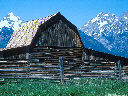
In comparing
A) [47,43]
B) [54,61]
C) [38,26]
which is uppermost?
[38,26]

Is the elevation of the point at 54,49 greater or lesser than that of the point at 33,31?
lesser

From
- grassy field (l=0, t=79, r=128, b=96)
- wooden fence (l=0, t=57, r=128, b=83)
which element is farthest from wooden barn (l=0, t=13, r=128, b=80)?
grassy field (l=0, t=79, r=128, b=96)

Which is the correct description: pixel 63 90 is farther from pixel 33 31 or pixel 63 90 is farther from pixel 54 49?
pixel 33 31

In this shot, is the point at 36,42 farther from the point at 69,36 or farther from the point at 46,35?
the point at 69,36

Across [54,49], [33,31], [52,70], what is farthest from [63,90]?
[33,31]

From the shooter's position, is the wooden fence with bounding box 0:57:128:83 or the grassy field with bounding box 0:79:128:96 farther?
the wooden fence with bounding box 0:57:128:83

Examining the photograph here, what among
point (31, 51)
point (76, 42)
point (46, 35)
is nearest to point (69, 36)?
point (76, 42)

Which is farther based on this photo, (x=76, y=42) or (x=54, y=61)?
(x=76, y=42)

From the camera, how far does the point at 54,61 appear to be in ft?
78.3

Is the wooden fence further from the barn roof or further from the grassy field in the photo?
the barn roof

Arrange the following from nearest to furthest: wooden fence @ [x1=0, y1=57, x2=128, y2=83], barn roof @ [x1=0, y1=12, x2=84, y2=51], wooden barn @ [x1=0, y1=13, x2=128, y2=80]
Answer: wooden fence @ [x1=0, y1=57, x2=128, y2=83]
wooden barn @ [x1=0, y1=13, x2=128, y2=80]
barn roof @ [x1=0, y1=12, x2=84, y2=51]

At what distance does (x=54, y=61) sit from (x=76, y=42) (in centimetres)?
366

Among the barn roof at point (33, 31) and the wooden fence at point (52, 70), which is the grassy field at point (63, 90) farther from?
the barn roof at point (33, 31)

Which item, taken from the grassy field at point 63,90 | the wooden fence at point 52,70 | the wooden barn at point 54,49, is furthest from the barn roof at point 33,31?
the grassy field at point 63,90
